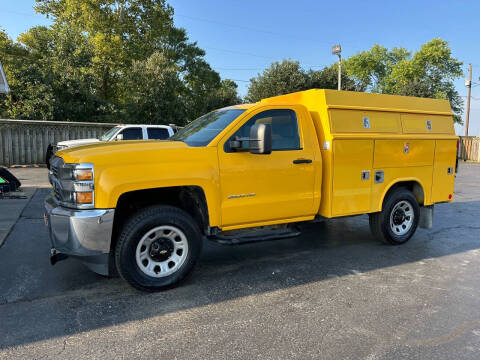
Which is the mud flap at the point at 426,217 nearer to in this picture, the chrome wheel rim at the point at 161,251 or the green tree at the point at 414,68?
the chrome wheel rim at the point at 161,251

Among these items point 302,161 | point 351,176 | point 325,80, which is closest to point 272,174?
point 302,161

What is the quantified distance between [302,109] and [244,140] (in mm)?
1188

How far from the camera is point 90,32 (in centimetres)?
2703

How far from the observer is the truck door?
4.27m

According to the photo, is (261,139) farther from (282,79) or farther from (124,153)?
(282,79)

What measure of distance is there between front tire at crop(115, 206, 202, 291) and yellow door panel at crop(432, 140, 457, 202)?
13.9 ft

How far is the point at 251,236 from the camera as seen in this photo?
178 inches

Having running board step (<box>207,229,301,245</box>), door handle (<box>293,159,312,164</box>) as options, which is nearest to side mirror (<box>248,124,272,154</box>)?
door handle (<box>293,159,312,164</box>)

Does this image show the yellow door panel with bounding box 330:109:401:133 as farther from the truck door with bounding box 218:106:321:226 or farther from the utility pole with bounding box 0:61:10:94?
the utility pole with bounding box 0:61:10:94

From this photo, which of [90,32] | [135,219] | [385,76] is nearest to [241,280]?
[135,219]

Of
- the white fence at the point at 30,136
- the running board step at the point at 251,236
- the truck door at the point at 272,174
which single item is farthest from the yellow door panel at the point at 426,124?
the white fence at the point at 30,136

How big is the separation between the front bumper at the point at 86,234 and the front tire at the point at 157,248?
0.18m

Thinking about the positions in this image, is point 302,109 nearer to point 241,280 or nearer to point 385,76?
point 241,280

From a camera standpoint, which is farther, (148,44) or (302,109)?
(148,44)
